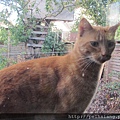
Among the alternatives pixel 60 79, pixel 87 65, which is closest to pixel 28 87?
pixel 60 79

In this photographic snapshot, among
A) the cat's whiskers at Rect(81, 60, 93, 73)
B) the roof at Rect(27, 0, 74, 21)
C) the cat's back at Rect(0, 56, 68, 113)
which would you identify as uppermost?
the roof at Rect(27, 0, 74, 21)

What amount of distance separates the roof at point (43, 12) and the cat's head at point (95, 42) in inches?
4.4

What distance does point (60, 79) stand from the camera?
30.9 inches

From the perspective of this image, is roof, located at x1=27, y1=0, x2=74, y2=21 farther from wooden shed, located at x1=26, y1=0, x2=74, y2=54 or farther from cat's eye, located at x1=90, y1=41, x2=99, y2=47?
cat's eye, located at x1=90, y1=41, x2=99, y2=47

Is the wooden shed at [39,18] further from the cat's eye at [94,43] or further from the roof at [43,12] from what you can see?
the cat's eye at [94,43]

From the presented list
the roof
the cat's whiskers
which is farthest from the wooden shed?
the cat's whiskers

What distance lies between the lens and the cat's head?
2.68ft

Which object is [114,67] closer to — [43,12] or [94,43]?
[94,43]

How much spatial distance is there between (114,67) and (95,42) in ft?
0.83

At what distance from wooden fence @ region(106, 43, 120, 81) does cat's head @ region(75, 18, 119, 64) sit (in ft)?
0.29

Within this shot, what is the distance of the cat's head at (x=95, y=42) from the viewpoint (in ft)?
2.68

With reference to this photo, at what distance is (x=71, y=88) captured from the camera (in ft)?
2.50

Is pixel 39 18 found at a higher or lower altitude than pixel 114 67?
higher

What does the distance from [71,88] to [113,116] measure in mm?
238
